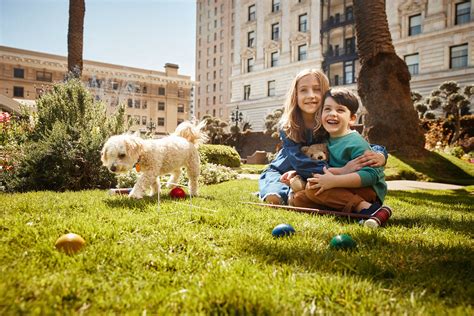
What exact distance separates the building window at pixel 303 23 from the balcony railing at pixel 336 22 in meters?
1.95

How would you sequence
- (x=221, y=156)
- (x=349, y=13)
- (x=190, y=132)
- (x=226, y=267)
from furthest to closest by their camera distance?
(x=349, y=13) < (x=221, y=156) < (x=190, y=132) < (x=226, y=267)

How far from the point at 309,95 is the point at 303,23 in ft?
112

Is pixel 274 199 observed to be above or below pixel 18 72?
below

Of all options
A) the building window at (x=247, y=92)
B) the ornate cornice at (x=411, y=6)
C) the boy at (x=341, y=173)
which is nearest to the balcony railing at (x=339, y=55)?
the ornate cornice at (x=411, y=6)

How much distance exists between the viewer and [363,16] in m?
8.73

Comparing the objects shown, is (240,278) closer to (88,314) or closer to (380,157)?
(88,314)

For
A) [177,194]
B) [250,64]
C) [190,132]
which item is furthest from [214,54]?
[177,194]

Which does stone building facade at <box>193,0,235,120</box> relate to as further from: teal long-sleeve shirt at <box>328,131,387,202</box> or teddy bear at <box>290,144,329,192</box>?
teal long-sleeve shirt at <box>328,131,387,202</box>

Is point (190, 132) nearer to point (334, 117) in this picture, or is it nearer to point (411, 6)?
point (334, 117)

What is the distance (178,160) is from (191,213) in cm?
185

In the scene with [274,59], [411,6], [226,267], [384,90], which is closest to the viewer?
[226,267]

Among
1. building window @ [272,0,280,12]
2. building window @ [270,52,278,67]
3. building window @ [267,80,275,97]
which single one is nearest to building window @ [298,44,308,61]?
building window @ [270,52,278,67]

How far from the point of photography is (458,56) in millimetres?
25375

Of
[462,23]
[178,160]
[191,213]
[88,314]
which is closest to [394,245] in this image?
[191,213]
